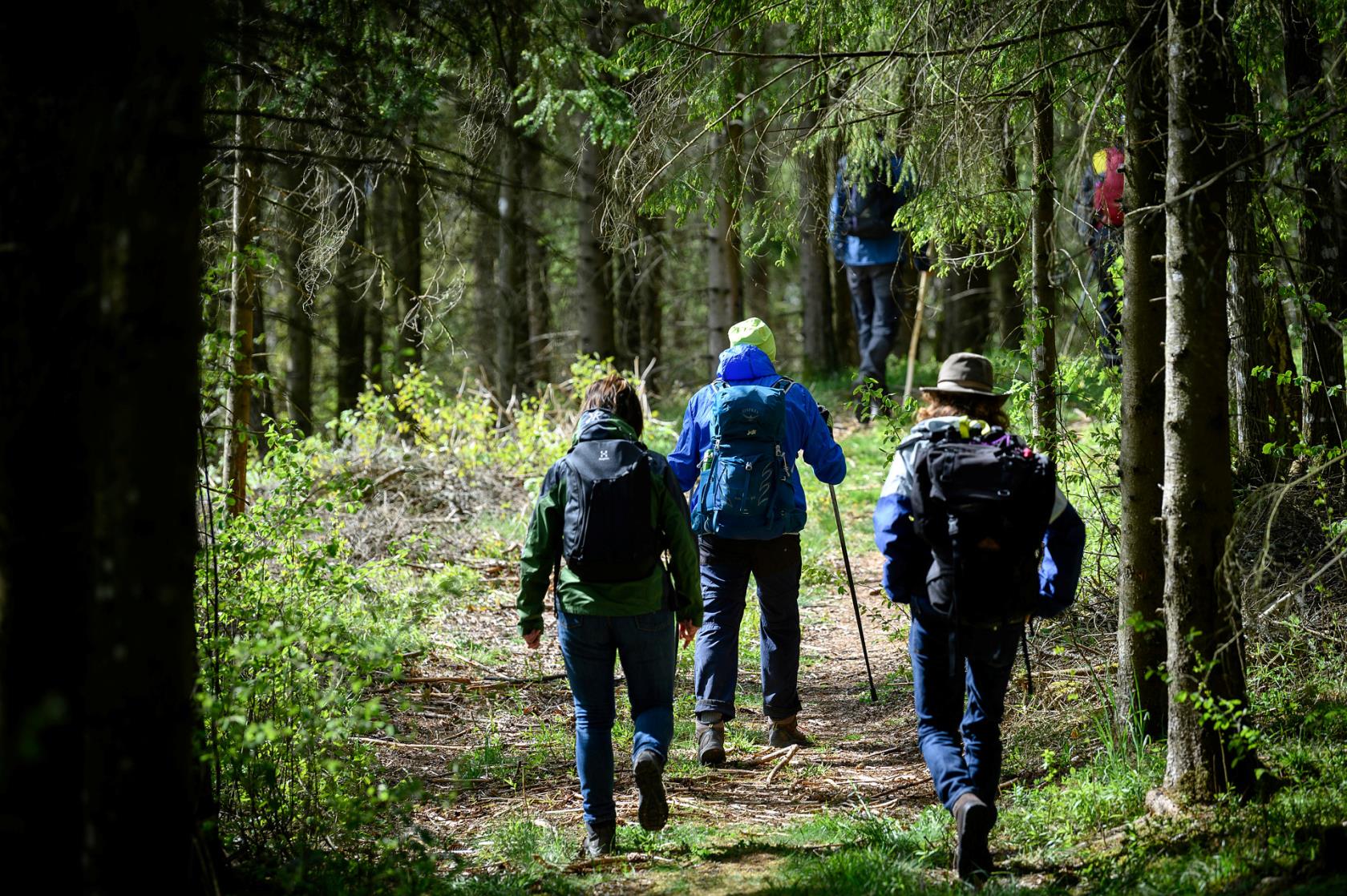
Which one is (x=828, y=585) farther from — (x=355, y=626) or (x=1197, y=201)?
(x=1197, y=201)

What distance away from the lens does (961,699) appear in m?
4.29

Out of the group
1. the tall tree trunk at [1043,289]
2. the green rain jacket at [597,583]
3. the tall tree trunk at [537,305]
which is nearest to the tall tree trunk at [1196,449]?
the tall tree trunk at [1043,289]

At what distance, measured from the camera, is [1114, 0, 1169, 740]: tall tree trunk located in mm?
4777

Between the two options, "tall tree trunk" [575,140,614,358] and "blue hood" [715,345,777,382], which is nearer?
"blue hood" [715,345,777,382]

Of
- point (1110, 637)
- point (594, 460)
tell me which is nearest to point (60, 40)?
point (594, 460)

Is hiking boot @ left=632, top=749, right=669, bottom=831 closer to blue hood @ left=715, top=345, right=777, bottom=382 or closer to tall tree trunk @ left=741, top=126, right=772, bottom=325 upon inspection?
blue hood @ left=715, top=345, right=777, bottom=382

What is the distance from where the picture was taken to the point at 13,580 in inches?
113

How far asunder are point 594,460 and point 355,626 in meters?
4.10

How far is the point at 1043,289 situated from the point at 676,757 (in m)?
3.49

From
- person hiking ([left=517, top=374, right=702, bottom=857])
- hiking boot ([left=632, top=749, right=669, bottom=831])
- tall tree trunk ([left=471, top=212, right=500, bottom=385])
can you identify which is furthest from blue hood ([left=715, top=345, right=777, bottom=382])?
tall tree trunk ([left=471, top=212, right=500, bottom=385])

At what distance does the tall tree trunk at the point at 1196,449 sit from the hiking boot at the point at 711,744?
2355mm

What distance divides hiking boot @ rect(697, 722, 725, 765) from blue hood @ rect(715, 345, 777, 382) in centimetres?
184

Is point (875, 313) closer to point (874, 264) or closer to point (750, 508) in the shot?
point (874, 264)

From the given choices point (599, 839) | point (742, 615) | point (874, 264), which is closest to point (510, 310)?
point (874, 264)
